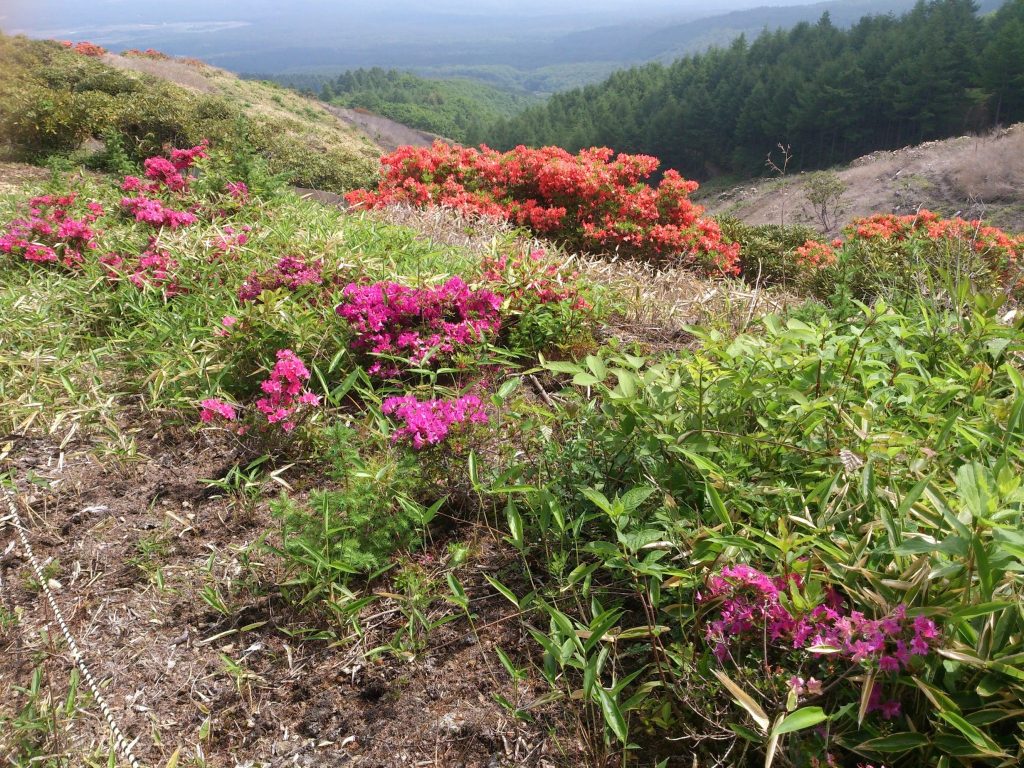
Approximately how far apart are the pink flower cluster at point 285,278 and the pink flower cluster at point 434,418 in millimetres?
1384

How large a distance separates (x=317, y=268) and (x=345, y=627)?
2106 mm

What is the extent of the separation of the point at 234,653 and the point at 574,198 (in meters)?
5.66

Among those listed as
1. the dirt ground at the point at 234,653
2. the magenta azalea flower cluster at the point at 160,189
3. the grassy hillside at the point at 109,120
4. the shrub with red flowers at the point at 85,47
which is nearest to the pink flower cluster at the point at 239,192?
the magenta azalea flower cluster at the point at 160,189

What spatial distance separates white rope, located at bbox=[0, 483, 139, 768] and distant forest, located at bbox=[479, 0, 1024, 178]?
5298cm

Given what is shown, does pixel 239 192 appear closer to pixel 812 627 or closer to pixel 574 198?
pixel 574 198

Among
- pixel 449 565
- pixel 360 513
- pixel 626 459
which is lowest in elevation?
pixel 449 565

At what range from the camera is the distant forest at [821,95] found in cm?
4247

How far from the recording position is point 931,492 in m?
1.25

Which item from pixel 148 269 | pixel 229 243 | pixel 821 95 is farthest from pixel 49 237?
pixel 821 95

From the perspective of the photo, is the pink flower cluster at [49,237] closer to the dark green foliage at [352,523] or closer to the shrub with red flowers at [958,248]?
the dark green foliage at [352,523]

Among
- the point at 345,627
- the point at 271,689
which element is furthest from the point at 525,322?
the point at 271,689

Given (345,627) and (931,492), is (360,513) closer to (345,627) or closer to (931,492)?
(345,627)

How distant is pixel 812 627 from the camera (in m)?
A: 1.24

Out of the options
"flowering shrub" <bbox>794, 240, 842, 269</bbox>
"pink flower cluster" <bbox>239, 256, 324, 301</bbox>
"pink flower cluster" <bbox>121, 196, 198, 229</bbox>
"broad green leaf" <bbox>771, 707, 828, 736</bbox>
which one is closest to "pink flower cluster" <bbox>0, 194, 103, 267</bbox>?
"pink flower cluster" <bbox>121, 196, 198, 229</bbox>
